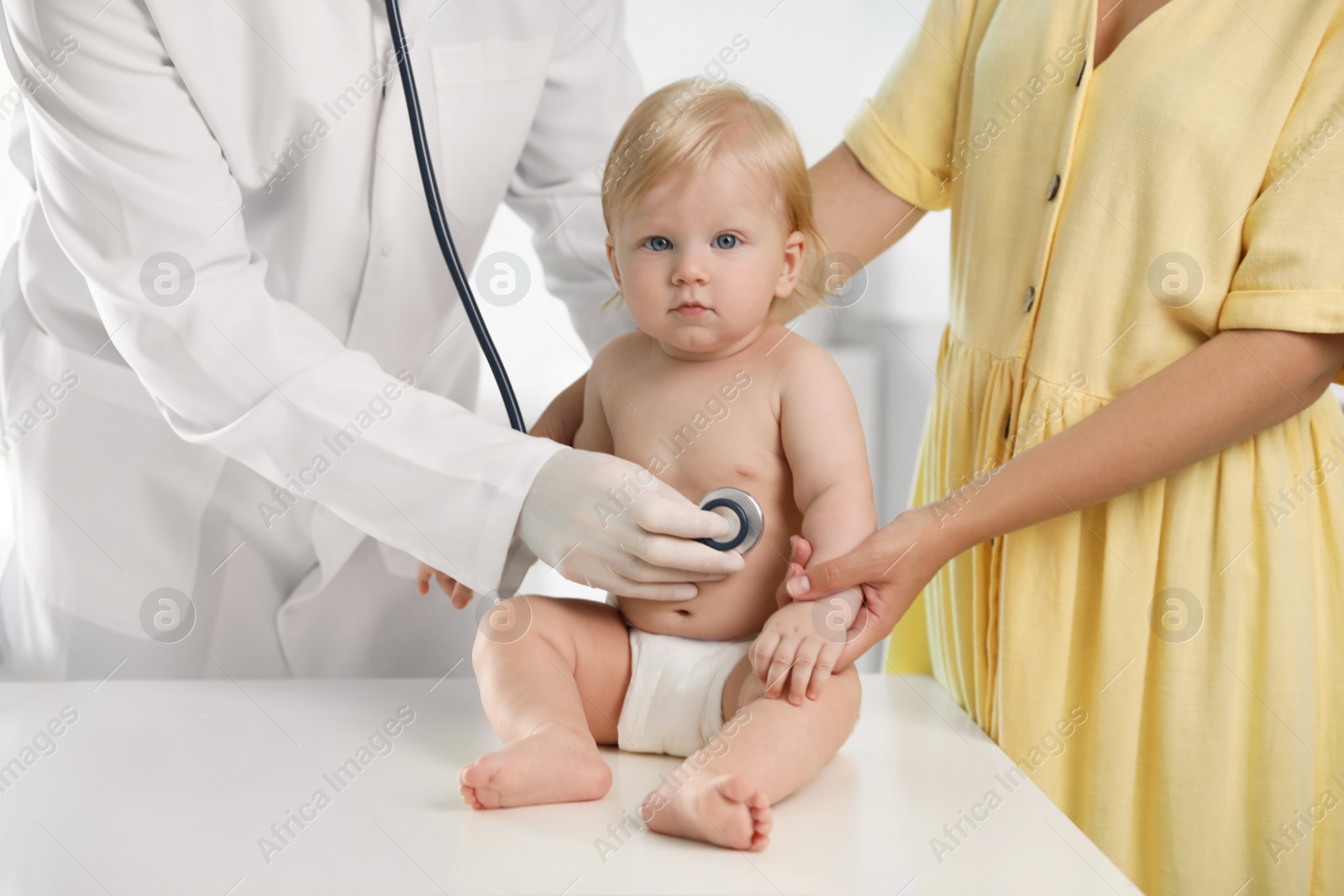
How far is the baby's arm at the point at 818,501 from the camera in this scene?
0.72m

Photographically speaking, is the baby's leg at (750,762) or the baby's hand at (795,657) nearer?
the baby's leg at (750,762)

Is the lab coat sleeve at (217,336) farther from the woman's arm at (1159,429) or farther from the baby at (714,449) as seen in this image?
the woman's arm at (1159,429)

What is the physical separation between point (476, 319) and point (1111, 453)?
0.52 m

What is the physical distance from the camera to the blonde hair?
0.79m

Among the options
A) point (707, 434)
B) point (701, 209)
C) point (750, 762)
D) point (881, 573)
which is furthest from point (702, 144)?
point (750, 762)

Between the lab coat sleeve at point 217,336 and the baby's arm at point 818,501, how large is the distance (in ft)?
0.66

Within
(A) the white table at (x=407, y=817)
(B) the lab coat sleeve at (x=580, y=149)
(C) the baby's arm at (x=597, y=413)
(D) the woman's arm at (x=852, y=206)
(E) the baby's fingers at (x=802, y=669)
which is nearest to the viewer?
(A) the white table at (x=407, y=817)

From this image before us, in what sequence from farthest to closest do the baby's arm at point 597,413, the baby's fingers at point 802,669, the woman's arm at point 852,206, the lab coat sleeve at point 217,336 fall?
1. the woman's arm at point 852,206
2. the baby's arm at point 597,413
3. the lab coat sleeve at point 217,336
4. the baby's fingers at point 802,669

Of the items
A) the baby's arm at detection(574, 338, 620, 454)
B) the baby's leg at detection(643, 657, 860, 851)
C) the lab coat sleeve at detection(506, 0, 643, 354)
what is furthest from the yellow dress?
the lab coat sleeve at detection(506, 0, 643, 354)

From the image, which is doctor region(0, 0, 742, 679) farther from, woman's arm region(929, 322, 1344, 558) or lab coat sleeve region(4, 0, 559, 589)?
woman's arm region(929, 322, 1344, 558)

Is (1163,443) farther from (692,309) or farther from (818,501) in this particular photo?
(692,309)

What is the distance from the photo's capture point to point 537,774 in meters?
0.66

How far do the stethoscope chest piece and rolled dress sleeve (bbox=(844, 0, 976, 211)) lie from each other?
43 centimetres

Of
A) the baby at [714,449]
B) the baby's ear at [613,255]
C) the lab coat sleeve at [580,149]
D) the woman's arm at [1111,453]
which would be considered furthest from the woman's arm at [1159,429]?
the lab coat sleeve at [580,149]
